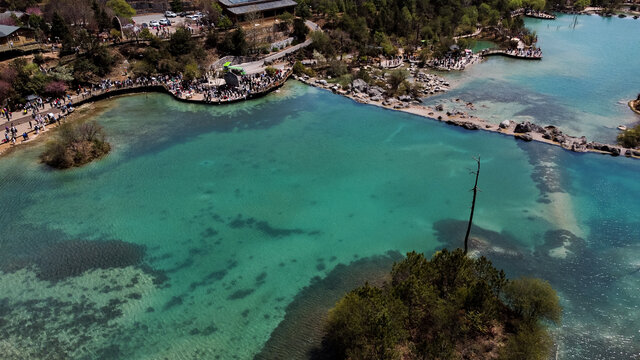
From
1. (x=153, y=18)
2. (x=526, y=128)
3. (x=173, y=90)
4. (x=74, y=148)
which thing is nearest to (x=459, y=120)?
(x=526, y=128)

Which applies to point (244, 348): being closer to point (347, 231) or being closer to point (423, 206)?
point (347, 231)

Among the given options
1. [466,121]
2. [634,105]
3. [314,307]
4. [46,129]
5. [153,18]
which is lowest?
[314,307]

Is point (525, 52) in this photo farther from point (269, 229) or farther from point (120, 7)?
point (120, 7)

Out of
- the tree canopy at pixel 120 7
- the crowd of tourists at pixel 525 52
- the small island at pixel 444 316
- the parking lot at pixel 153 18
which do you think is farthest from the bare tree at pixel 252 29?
the small island at pixel 444 316

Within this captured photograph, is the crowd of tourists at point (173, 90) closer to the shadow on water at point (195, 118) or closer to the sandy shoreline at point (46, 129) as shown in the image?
the sandy shoreline at point (46, 129)

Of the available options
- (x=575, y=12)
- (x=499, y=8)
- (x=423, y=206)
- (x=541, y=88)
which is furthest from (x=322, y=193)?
(x=575, y=12)

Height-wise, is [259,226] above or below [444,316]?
below
